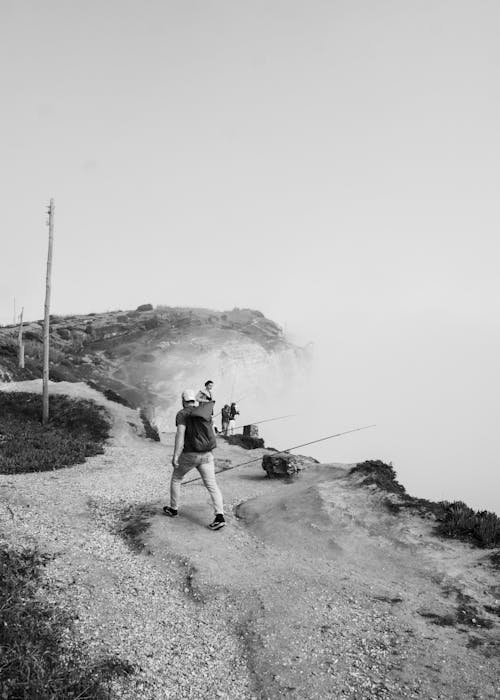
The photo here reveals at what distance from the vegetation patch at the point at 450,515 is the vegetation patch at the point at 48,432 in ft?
39.9

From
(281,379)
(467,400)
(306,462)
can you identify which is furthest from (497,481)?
(306,462)

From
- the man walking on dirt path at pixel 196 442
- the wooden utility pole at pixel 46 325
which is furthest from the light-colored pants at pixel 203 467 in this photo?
the wooden utility pole at pixel 46 325

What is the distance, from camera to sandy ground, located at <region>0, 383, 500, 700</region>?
5969mm

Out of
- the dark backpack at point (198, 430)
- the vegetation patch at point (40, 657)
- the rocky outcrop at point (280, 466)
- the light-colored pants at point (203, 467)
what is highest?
the dark backpack at point (198, 430)

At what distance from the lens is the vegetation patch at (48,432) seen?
56.9 ft

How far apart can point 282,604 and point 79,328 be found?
70.1m

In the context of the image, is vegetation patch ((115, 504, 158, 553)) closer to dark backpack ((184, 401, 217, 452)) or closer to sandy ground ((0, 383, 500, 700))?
sandy ground ((0, 383, 500, 700))

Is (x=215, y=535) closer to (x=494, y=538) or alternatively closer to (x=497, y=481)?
(x=494, y=538)

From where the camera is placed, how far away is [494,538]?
1022cm

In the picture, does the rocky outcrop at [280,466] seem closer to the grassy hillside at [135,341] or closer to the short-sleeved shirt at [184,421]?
the short-sleeved shirt at [184,421]

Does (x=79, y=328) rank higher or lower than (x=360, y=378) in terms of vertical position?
higher

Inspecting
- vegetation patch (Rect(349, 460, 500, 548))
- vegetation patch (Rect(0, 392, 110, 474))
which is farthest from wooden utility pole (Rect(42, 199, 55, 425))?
vegetation patch (Rect(349, 460, 500, 548))

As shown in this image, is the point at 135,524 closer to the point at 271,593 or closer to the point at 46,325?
the point at 271,593

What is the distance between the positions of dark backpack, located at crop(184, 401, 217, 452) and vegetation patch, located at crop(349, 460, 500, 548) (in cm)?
569
